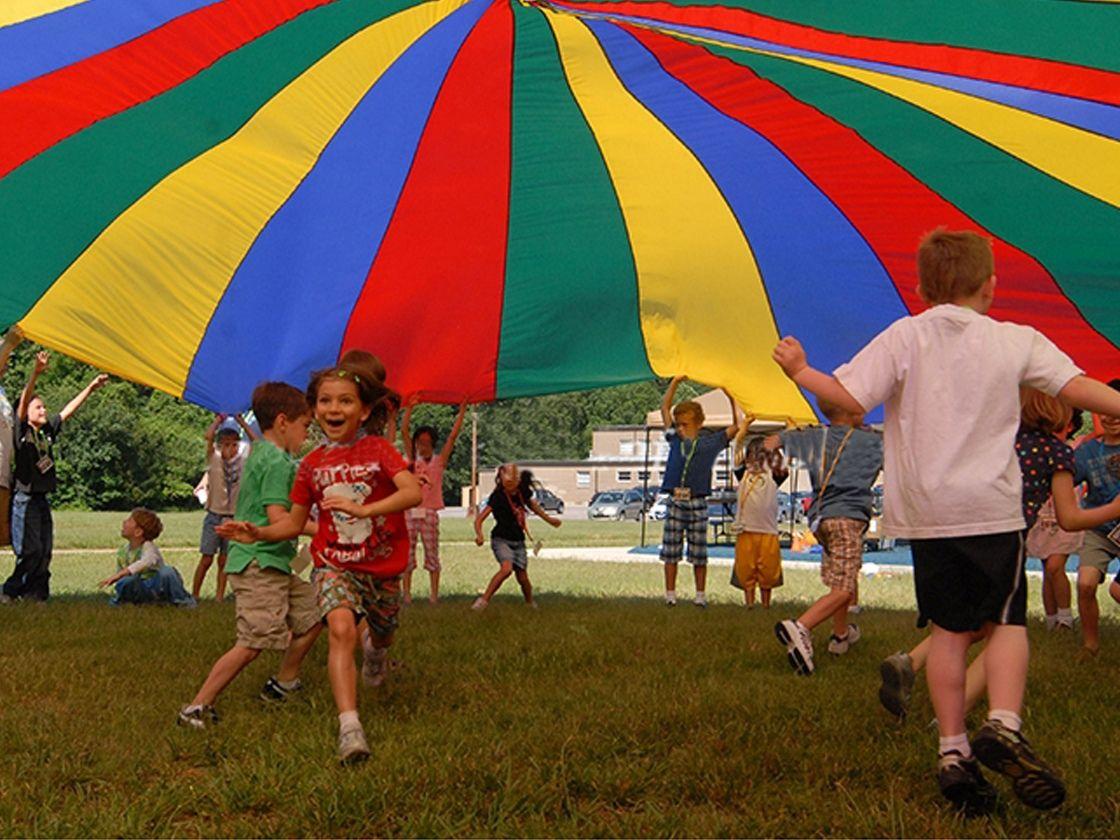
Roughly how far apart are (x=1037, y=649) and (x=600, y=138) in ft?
10.8

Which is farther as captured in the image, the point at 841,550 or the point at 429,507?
the point at 429,507

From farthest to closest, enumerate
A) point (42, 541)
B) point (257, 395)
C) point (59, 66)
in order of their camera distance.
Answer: point (42, 541)
point (59, 66)
point (257, 395)

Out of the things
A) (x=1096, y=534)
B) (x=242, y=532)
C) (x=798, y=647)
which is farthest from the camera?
(x=1096, y=534)

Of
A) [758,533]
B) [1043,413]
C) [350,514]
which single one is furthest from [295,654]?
[758,533]

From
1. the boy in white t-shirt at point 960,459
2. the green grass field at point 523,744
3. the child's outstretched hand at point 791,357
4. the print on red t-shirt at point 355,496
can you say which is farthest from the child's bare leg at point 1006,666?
the print on red t-shirt at point 355,496

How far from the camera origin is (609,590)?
34.0 feet

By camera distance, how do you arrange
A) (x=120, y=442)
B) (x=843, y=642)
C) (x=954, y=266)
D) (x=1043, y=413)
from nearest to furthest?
1. (x=954, y=266)
2. (x=1043, y=413)
3. (x=843, y=642)
4. (x=120, y=442)

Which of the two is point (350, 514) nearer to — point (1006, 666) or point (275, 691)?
point (275, 691)

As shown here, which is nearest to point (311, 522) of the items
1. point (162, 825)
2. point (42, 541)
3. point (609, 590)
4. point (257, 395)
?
point (257, 395)

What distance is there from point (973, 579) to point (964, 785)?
0.49 metres

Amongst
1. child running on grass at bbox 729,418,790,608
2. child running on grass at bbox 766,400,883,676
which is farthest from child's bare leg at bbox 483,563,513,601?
child running on grass at bbox 766,400,883,676

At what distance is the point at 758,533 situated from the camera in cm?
818

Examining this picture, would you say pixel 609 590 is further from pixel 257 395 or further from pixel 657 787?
pixel 657 787

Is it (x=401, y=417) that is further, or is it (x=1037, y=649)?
(x=401, y=417)
